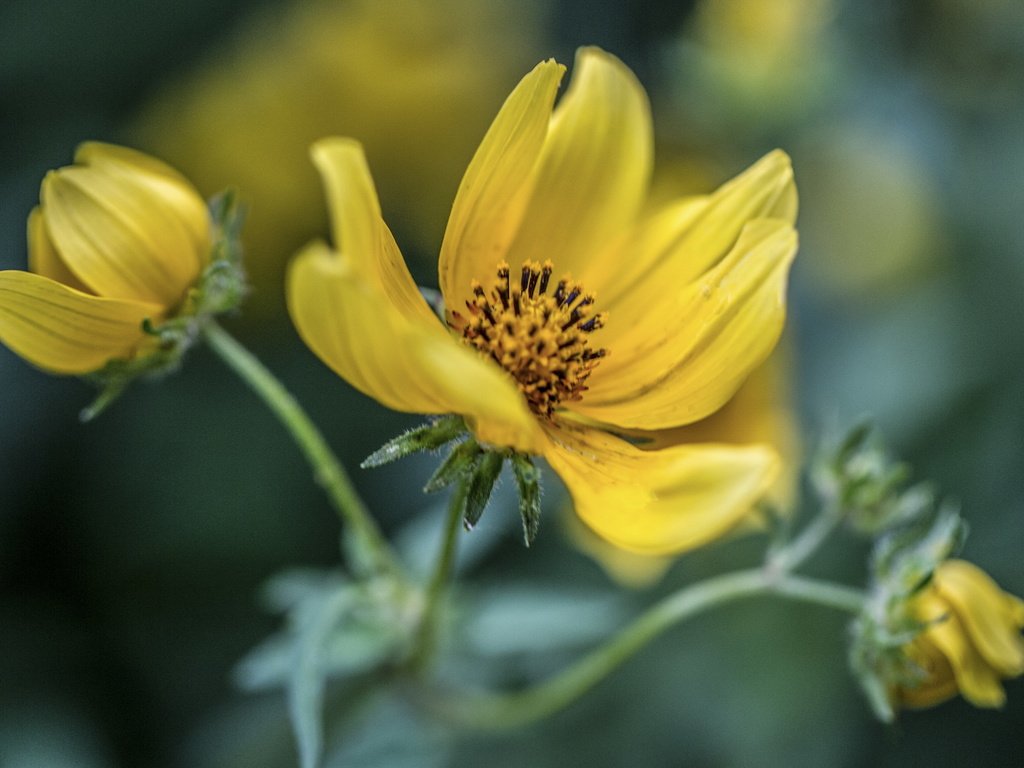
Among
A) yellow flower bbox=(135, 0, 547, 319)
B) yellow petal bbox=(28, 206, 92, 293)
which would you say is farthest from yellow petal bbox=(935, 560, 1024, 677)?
yellow flower bbox=(135, 0, 547, 319)

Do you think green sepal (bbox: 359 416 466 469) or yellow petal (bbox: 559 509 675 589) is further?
yellow petal (bbox: 559 509 675 589)

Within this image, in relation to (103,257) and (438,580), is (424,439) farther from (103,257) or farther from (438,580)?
(103,257)

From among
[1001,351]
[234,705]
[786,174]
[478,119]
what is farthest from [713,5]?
[234,705]

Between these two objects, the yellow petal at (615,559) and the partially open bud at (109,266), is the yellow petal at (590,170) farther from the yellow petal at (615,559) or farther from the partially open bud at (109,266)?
the yellow petal at (615,559)

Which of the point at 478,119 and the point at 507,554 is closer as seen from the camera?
the point at 507,554

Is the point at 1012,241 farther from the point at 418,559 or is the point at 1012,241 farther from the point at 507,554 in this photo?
the point at 418,559

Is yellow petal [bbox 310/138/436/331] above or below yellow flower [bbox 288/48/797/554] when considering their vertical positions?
above

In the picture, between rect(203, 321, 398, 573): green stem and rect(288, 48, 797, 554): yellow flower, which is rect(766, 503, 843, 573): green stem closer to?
rect(288, 48, 797, 554): yellow flower
